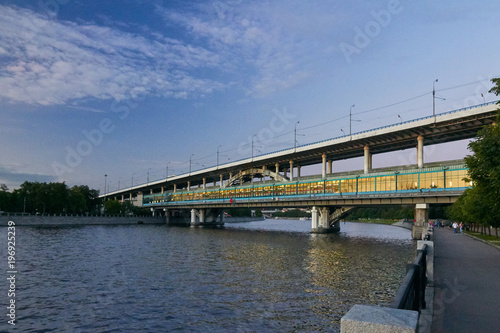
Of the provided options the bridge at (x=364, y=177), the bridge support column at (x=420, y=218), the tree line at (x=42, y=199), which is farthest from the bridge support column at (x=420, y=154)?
the tree line at (x=42, y=199)

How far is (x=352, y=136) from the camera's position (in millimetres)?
82062

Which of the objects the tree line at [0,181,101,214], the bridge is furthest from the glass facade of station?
the tree line at [0,181,101,214]

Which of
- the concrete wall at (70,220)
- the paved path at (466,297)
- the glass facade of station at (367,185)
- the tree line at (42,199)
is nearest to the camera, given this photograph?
the paved path at (466,297)

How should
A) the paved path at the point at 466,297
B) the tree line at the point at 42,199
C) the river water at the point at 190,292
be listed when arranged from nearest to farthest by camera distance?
1. the paved path at the point at 466,297
2. the river water at the point at 190,292
3. the tree line at the point at 42,199

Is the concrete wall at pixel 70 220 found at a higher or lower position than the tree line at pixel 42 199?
lower

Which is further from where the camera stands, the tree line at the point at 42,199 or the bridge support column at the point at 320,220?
the tree line at the point at 42,199

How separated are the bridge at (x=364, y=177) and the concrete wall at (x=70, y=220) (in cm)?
2796

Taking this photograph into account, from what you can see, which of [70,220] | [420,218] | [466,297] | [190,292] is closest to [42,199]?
[70,220]

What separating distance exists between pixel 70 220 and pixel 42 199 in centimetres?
1347

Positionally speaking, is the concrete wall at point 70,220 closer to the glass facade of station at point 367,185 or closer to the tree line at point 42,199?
the tree line at point 42,199

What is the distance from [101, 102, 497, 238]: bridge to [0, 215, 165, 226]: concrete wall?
2796 centimetres

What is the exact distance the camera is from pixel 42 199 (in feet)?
408

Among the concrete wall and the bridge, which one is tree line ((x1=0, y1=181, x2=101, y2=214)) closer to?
the concrete wall

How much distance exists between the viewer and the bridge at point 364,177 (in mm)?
66375
